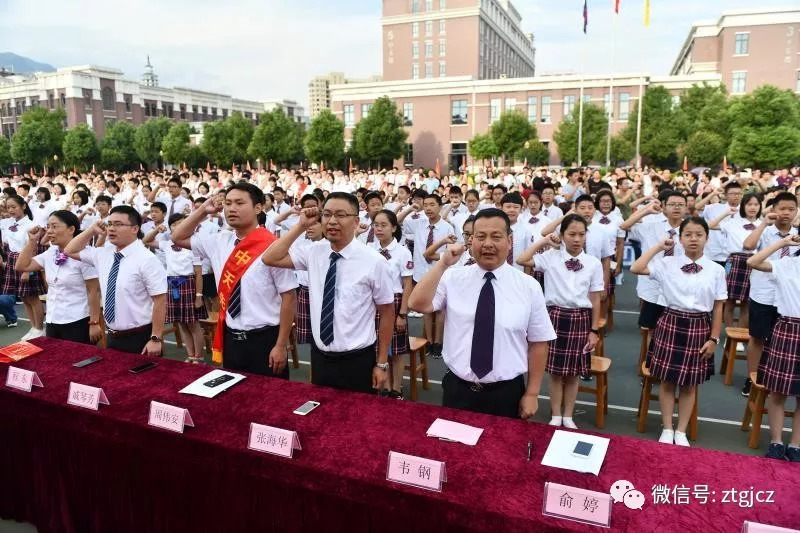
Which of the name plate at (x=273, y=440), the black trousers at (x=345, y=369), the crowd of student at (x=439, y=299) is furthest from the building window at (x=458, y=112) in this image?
the name plate at (x=273, y=440)

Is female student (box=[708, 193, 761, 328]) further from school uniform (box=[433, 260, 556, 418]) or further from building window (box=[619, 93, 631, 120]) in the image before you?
building window (box=[619, 93, 631, 120])

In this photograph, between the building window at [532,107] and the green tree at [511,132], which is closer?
the green tree at [511,132]

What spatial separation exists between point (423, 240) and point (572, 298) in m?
3.30

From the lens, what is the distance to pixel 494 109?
45.6 m

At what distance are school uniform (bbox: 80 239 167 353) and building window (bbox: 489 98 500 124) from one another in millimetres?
44588

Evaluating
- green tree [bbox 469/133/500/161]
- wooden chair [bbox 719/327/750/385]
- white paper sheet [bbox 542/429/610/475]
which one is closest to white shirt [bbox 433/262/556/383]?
white paper sheet [bbox 542/429/610/475]

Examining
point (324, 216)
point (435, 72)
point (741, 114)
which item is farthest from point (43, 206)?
point (435, 72)

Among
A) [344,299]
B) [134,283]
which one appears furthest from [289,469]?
[134,283]

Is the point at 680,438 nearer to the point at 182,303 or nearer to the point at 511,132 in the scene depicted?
the point at 182,303

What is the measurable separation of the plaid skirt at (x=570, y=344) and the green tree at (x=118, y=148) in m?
48.0

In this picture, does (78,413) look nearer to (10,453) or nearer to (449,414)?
(10,453)

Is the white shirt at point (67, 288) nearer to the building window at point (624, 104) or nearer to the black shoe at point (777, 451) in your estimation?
the black shoe at point (777, 451)

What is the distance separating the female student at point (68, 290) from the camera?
4043 mm

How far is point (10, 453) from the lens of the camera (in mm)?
2994
